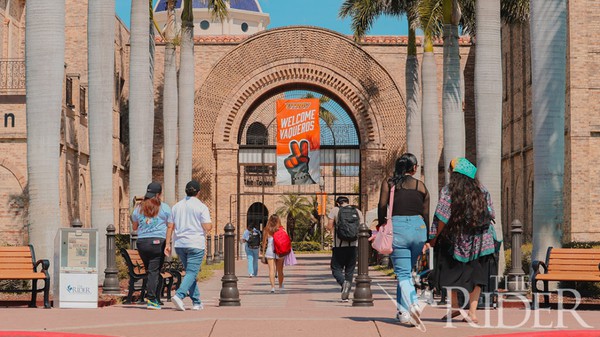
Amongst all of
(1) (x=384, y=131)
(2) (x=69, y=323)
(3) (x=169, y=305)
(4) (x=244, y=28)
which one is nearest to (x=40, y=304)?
(3) (x=169, y=305)

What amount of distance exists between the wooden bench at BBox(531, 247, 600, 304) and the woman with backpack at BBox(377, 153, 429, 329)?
3.87 m

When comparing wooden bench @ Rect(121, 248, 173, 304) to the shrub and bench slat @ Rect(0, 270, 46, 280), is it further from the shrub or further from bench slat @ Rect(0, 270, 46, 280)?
the shrub

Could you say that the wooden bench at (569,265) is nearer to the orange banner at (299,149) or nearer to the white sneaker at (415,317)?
the white sneaker at (415,317)

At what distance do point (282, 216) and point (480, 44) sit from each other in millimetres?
53455

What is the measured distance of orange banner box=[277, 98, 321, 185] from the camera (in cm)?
4759

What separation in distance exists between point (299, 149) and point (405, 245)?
36.3m

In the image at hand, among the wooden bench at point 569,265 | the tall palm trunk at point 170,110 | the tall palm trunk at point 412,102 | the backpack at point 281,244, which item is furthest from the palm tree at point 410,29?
the wooden bench at point 569,265

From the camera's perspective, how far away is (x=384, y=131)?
48.3 m

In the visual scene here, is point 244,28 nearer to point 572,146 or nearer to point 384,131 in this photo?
point 384,131

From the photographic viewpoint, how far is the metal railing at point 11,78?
35125 millimetres

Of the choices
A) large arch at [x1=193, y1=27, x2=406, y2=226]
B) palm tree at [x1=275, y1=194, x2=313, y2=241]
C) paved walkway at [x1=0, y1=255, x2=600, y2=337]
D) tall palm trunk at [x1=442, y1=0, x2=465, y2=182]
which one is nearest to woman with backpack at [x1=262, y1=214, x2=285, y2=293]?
paved walkway at [x1=0, y1=255, x2=600, y2=337]

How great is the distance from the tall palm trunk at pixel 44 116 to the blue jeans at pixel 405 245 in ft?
22.2

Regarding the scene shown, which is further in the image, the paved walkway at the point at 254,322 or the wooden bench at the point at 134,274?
the wooden bench at the point at 134,274

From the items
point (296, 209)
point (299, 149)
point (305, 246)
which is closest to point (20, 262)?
point (299, 149)
